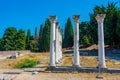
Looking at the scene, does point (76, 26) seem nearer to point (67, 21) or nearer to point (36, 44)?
point (36, 44)

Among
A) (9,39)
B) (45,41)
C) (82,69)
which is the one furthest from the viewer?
(45,41)

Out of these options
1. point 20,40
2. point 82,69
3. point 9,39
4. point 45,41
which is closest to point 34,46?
point 45,41

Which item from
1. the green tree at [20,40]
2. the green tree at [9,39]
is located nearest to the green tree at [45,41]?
the green tree at [20,40]

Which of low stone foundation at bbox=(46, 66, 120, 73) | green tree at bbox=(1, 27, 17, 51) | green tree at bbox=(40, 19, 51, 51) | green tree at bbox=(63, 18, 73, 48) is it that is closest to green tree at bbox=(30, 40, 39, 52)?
green tree at bbox=(40, 19, 51, 51)

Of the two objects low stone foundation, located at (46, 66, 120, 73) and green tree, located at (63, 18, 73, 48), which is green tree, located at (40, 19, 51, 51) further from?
low stone foundation, located at (46, 66, 120, 73)

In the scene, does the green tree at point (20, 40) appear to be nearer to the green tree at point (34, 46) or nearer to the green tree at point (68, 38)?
the green tree at point (34, 46)

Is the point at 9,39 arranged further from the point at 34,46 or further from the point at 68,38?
the point at 68,38

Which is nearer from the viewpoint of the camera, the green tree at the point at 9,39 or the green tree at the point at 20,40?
the green tree at the point at 9,39

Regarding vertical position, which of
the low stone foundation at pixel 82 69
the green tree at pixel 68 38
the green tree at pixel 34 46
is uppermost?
the green tree at pixel 68 38

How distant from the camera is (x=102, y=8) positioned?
6638 cm

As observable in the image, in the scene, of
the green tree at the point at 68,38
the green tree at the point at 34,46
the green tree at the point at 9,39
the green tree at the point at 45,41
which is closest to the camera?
the green tree at the point at 9,39

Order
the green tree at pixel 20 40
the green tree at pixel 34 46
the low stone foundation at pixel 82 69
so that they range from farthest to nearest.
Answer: the green tree at pixel 34 46 < the green tree at pixel 20 40 < the low stone foundation at pixel 82 69

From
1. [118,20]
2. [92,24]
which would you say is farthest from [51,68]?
[92,24]

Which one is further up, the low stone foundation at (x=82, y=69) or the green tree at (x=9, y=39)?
the green tree at (x=9, y=39)
